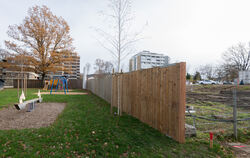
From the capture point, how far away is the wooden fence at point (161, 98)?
3.15 metres

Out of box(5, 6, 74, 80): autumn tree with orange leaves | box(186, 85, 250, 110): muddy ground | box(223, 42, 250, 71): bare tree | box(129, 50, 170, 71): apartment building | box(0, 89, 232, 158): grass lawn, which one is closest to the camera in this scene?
box(0, 89, 232, 158): grass lawn

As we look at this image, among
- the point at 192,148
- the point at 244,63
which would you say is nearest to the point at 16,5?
the point at 192,148

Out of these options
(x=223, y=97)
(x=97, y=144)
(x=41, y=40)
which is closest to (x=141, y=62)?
(x=223, y=97)

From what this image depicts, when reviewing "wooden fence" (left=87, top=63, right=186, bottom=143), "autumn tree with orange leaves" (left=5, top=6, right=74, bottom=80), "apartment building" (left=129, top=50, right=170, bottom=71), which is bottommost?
"wooden fence" (left=87, top=63, right=186, bottom=143)

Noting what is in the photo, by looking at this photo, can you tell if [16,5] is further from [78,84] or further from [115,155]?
[78,84]

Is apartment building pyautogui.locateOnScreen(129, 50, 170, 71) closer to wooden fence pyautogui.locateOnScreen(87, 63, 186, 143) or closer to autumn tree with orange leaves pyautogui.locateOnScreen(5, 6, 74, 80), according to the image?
wooden fence pyautogui.locateOnScreen(87, 63, 186, 143)

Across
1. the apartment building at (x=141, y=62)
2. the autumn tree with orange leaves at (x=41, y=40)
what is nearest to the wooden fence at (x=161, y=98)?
the apartment building at (x=141, y=62)

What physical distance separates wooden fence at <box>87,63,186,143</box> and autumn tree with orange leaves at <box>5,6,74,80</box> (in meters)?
18.0

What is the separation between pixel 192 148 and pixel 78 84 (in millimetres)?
22248

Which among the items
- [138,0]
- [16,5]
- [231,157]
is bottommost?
[231,157]

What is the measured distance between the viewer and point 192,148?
9.72 feet

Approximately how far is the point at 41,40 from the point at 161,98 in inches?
834

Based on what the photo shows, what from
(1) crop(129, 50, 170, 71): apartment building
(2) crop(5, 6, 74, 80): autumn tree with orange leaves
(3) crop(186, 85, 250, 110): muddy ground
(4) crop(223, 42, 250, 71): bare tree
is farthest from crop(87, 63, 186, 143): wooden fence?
(4) crop(223, 42, 250, 71): bare tree

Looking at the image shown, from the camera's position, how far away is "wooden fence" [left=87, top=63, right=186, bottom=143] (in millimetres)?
3146
